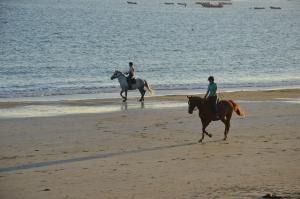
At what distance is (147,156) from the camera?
62.4 feet

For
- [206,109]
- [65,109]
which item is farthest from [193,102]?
[65,109]

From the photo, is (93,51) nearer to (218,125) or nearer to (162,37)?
(162,37)

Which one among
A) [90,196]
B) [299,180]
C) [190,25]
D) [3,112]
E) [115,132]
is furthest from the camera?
[190,25]

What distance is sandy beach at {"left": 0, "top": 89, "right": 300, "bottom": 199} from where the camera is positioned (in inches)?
587

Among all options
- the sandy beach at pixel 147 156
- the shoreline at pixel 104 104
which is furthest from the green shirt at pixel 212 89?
the shoreline at pixel 104 104

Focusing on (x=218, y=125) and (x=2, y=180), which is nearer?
(x=2, y=180)

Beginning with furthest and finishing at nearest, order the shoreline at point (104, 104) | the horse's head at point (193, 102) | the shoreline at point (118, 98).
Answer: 1. the shoreline at point (118, 98)
2. the shoreline at point (104, 104)
3. the horse's head at point (193, 102)

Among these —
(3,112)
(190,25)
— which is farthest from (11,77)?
(190,25)

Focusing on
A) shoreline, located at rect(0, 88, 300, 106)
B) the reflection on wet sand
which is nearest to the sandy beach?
the reflection on wet sand

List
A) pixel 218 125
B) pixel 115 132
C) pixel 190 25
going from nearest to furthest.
Result: pixel 115 132 → pixel 218 125 → pixel 190 25

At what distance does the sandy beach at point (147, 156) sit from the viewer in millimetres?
14906

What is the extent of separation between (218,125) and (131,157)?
22.8 ft

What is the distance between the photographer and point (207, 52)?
81.7 m

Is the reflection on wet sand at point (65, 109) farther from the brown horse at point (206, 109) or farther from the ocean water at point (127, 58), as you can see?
the brown horse at point (206, 109)
